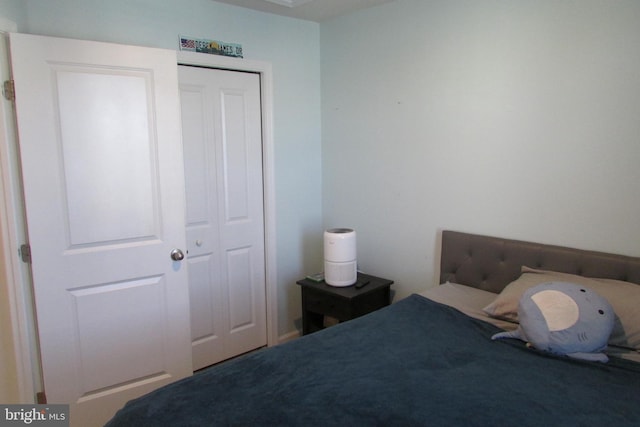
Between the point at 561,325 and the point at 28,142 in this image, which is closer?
the point at 561,325

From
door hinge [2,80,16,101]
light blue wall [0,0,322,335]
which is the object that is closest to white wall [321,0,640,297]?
light blue wall [0,0,322,335]

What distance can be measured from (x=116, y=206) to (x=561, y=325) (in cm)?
220

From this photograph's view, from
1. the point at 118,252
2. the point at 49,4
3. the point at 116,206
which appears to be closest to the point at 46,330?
the point at 118,252

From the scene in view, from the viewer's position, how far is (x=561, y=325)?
1.73m

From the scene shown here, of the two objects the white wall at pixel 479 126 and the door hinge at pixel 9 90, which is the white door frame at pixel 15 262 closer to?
the door hinge at pixel 9 90

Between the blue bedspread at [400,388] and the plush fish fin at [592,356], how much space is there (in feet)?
0.08

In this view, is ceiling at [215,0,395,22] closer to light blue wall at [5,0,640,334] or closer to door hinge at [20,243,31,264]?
light blue wall at [5,0,640,334]


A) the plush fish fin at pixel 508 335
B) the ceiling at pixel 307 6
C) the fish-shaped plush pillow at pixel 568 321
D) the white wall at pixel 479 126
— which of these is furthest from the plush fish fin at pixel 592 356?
the ceiling at pixel 307 6

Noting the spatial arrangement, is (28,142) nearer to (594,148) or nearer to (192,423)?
(192,423)

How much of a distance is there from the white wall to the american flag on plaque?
0.75 meters

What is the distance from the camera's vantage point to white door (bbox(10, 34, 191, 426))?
2.13m

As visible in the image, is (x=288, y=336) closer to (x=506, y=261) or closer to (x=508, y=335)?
(x=506, y=261)

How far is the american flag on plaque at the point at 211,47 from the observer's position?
2.70m

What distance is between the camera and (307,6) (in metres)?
2.94
